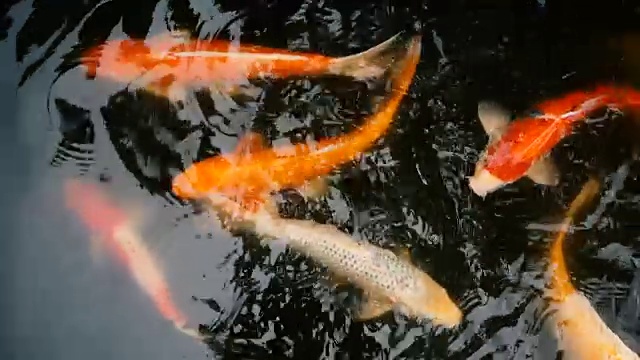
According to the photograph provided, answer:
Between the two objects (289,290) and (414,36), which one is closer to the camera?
(289,290)

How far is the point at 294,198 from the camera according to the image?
1331 millimetres

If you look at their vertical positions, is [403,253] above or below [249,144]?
below

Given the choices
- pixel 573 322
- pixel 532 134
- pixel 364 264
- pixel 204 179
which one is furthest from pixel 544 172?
pixel 204 179

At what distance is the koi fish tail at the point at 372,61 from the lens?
1388 millimetres

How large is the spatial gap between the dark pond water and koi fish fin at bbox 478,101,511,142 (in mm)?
17

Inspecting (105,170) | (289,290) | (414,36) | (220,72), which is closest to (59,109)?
(105,170)

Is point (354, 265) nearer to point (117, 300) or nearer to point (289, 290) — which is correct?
point (289, 290)

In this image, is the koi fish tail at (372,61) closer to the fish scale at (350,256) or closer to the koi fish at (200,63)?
the koi fish at (200,63)

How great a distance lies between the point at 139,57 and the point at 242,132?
0.71 ft

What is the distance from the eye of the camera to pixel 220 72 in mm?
1366

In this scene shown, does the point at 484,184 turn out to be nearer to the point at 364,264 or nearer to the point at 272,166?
the point at 364,264

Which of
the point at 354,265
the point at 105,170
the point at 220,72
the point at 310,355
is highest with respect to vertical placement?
the point at 220,72

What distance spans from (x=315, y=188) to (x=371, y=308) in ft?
0.72

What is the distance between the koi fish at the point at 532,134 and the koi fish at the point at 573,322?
0.13m
